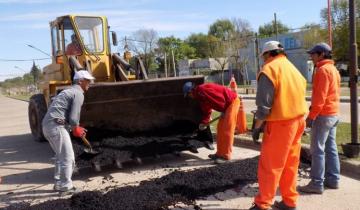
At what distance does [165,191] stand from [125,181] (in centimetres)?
116

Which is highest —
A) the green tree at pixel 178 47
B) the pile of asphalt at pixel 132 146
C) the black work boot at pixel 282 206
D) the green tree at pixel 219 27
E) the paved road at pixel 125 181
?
the green tree at pixel 219 27

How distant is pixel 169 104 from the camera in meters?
7.90

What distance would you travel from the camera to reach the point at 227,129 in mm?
7016

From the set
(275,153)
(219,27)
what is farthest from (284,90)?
(219,27)

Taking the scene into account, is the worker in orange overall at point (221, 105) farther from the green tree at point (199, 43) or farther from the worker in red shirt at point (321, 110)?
the green tree at point (199, 43)

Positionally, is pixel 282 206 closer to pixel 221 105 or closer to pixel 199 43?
pixel 221 105

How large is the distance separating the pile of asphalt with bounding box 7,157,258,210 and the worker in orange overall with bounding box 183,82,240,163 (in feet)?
2.55

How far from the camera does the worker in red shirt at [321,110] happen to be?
5.00 m

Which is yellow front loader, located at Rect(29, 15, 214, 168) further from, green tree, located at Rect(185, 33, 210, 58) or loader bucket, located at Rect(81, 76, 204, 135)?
green tree, located at Rect(185, 33, 210, 58)

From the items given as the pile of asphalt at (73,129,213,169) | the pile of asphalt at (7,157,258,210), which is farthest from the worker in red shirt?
the pile of asphalt at (73,129,213,169)

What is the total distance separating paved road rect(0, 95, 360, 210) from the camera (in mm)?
4992

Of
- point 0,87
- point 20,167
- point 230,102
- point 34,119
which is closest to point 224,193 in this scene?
point 230,102

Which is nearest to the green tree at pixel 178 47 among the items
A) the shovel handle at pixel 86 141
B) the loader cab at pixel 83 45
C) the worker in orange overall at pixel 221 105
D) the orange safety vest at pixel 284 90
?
the loader cab at pixel 83 45

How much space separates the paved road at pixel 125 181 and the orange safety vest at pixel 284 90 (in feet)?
3.84
